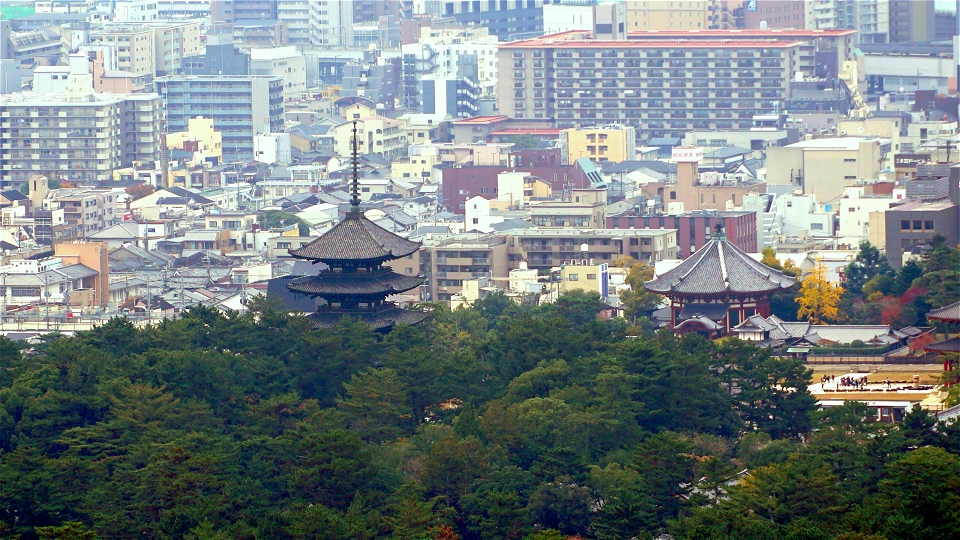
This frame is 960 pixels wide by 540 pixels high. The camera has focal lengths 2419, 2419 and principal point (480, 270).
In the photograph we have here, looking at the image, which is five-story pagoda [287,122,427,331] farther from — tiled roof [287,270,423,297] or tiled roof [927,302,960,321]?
tiled roof [927,302,960,321]

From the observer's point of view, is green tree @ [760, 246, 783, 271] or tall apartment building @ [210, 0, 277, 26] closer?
green tree @ [760, 246, 783, 271]

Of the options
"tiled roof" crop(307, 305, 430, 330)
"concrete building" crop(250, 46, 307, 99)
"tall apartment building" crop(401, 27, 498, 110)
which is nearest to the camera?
"tiled roof" crop(307, 305, 430, 330)

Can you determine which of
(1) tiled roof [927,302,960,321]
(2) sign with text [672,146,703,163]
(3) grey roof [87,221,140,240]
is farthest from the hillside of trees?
(2) sign with text [672,146,703,163]

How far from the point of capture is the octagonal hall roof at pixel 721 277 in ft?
191

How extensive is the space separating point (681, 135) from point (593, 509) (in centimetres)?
9480

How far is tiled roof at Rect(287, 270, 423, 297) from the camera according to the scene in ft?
167

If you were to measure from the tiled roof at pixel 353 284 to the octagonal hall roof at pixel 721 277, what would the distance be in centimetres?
937

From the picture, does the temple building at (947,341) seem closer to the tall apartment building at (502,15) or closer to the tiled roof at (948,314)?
the tiled roof at (948,314)

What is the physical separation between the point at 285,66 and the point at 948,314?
356 ft

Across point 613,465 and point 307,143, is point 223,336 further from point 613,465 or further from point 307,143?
point 307,143

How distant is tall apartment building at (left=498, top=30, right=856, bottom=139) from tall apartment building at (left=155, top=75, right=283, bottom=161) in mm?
13612

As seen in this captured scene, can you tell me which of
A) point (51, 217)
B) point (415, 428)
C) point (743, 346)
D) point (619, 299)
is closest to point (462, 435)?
point (415, 428)

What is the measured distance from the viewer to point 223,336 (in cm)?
4859

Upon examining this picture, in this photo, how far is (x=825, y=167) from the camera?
102m
